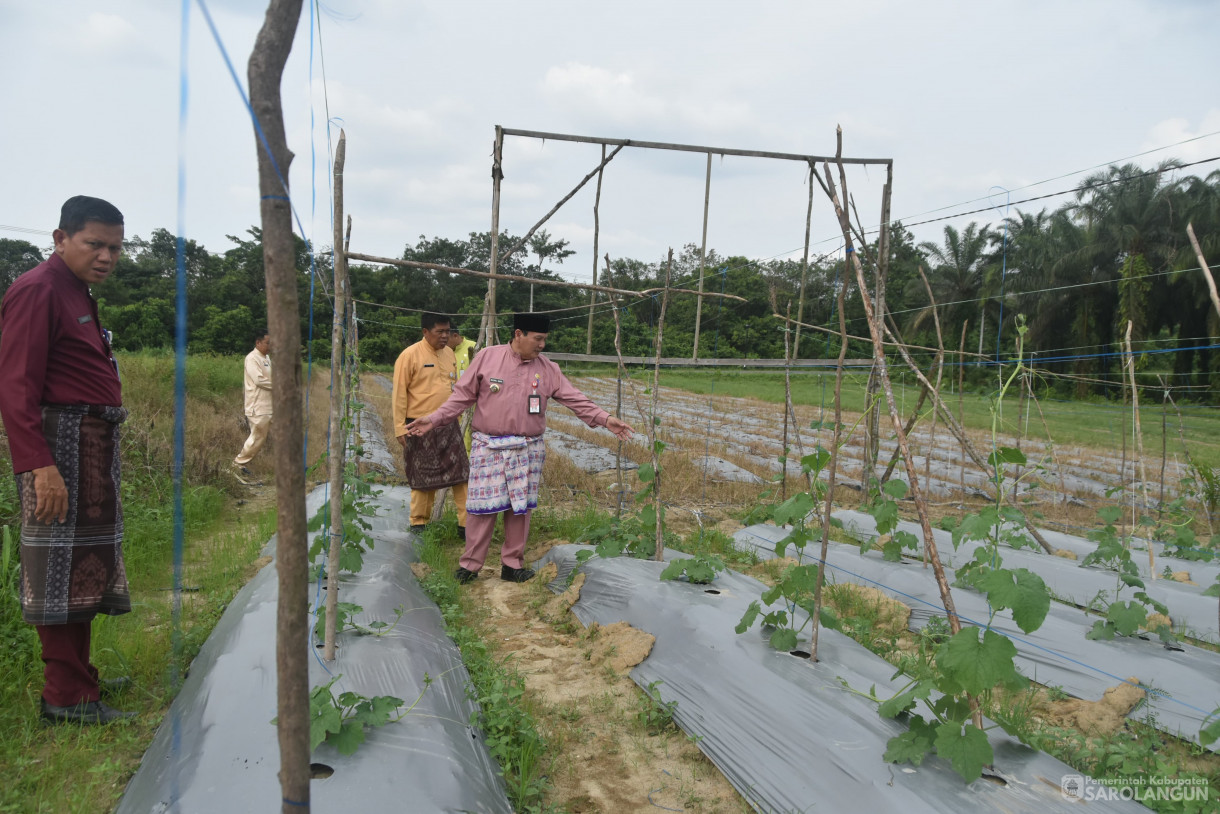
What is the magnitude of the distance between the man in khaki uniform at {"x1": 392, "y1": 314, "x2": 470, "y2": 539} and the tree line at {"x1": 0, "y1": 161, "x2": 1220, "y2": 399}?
705 centimetres

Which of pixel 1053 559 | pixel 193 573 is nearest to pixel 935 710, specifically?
pixel 1053 559

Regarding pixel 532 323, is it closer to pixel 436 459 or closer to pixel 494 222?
pixel 436 459

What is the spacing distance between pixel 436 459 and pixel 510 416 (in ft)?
3.23

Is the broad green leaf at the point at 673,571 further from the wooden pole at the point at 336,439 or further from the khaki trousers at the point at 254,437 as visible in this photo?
the khaki trousers at the point at 254,437

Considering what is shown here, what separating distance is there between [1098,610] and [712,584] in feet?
7.20

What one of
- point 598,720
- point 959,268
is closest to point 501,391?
point 598,720

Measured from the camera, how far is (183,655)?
2.95 metres

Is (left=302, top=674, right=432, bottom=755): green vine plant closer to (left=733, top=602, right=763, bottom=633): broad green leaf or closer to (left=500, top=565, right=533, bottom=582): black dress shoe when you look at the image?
(left=733, top=602, right=763, bottom=633): broad green leaf

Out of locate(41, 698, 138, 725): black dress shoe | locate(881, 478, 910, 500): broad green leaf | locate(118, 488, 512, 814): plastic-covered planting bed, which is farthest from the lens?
locate(881, 478, 910, 500): broad green leaf

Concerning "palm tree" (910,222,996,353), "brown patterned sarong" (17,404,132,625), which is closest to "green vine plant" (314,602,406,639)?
"brown patterned sarong" (17,404,132,625)

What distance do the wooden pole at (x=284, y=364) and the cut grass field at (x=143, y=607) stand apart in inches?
25.7

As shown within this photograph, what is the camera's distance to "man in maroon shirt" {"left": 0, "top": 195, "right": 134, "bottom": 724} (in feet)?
6.83

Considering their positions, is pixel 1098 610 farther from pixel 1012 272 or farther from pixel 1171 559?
pixel 1012 272

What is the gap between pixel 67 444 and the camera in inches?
87.2
